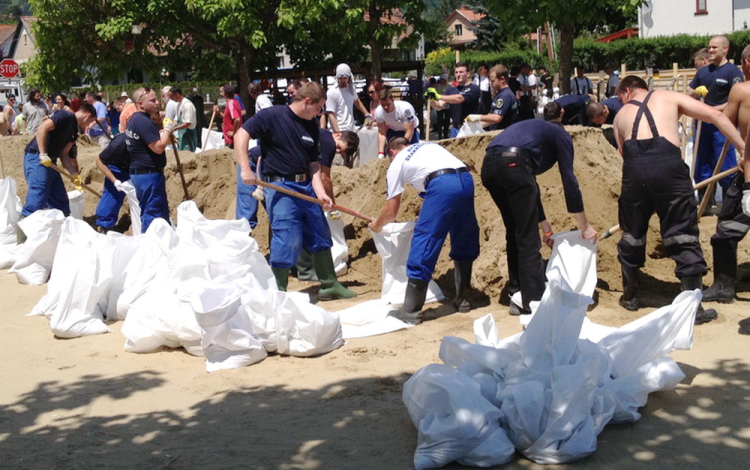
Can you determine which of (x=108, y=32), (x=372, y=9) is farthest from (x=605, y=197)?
(x=108, y=32)

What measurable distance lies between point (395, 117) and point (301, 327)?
5.52 m

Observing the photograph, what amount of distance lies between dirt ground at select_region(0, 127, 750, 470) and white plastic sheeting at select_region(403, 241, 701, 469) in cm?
13

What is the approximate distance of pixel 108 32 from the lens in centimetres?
2028

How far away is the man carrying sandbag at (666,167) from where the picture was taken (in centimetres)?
579

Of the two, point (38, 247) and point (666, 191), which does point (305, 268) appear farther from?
point (666, 191)

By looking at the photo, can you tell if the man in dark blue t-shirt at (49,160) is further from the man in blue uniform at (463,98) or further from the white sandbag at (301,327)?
the man in blue uniform at (463,98)

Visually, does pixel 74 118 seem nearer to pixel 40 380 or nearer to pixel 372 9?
pixel 40 380

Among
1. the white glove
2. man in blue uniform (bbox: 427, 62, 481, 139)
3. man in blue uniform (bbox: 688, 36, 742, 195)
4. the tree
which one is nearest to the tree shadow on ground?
man in blue uniform (bbox: 688, 36, 742, 195)

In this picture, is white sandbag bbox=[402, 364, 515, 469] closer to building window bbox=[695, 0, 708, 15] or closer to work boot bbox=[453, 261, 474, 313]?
work boot bbox=[453, 261, 474, 313]

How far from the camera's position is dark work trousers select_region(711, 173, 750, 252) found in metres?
6.25

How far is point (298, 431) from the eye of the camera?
14.4ft

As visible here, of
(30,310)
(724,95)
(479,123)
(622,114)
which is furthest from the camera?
(479,123)

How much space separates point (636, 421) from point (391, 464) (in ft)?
4.08

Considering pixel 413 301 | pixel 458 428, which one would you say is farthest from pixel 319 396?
pixel 413 301
